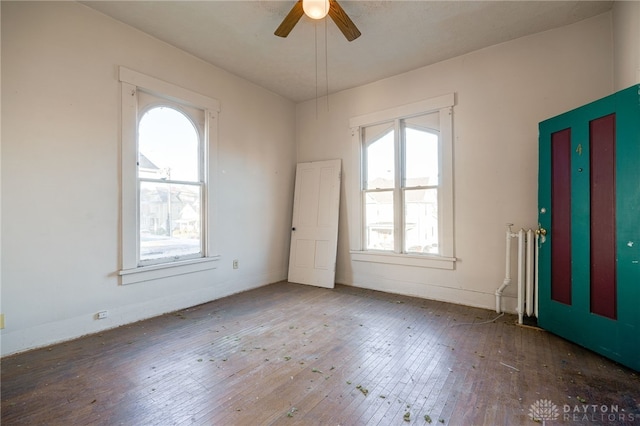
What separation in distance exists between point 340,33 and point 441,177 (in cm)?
222

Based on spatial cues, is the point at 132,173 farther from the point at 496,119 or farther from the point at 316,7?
the point at 496,119

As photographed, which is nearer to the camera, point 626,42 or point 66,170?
point 626,42

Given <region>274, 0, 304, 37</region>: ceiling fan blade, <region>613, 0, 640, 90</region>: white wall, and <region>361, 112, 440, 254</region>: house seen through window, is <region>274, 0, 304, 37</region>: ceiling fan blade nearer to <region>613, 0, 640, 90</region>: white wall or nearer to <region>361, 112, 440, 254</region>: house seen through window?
<region>361, 112, 440, 254</region>: house seen through window

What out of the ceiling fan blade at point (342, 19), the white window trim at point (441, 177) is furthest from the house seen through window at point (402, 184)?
the ceiling fan blade at point (342, 19)

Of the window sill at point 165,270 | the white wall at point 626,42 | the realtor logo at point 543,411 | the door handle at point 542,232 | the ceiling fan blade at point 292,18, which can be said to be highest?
the ceiling fan blade at point 292,18

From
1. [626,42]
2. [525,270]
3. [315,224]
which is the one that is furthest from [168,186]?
[626,42]

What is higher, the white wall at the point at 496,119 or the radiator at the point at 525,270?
the white wall at the point at 496,119

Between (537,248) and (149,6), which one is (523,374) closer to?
(537,248)

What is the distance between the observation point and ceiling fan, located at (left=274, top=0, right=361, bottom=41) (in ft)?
7.69

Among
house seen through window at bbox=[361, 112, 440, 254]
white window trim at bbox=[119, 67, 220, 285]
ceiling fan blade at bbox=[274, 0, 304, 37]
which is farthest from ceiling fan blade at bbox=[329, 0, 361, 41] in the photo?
white window trim at bbox=[119, 67, 220, 285]

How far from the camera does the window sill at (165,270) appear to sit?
3.09 meters

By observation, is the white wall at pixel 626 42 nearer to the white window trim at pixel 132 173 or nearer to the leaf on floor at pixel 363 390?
the leaf on floor at pixel 363 390

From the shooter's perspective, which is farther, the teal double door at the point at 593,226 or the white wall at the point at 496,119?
the white wall at the point at 496,119

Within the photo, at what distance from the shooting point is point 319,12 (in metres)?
2.40
